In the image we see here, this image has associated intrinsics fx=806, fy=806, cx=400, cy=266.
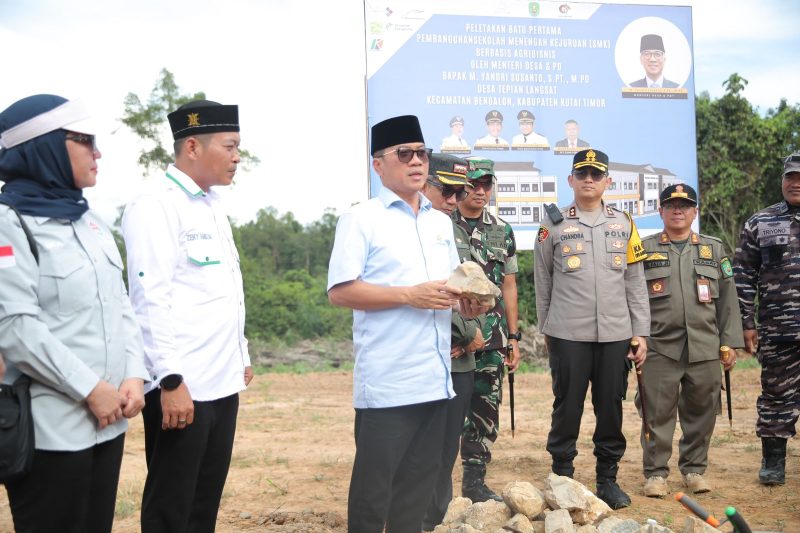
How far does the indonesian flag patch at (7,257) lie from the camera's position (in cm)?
247

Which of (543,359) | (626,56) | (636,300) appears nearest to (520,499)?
(636,300)

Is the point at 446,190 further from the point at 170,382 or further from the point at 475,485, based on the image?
the point at 170,382

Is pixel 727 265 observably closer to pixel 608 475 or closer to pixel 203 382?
pixel 608 475

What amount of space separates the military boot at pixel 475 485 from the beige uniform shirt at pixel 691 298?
1518 mm

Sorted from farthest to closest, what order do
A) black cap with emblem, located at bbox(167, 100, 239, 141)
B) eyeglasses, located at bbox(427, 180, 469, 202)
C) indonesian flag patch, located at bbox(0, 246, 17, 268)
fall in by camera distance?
eyeglasses, located at bbox(427, 180, 469, 202) → black cap with emblem, located at bbox(167, 100, 239, 141) → indonesian flag patch, located at bbox(0, 246, 17, 268)

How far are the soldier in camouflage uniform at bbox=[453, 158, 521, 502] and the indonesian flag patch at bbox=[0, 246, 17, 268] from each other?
3052 mm

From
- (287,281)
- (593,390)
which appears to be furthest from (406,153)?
(287,281)

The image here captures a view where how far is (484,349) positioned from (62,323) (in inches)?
117

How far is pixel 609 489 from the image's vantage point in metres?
5.16

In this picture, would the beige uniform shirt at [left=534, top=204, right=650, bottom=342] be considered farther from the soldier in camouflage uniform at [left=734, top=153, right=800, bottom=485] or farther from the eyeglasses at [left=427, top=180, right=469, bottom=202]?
the soldier in camouflage uniform at [left=734, top=153, right=800, bottom=485]

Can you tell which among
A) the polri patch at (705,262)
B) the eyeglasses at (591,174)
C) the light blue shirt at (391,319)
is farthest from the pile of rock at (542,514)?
the polri patch at (705,262)

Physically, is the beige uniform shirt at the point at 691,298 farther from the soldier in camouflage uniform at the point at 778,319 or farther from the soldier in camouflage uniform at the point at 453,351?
the soldier in camouflage uniform at the point at 453,351

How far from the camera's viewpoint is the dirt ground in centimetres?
508

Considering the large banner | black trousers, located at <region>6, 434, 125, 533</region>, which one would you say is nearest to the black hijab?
black trousers, located at <region>6, 434, 125, 533</region>
